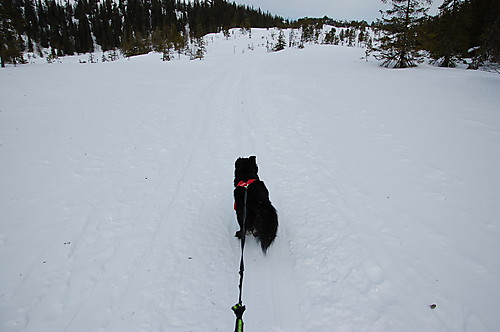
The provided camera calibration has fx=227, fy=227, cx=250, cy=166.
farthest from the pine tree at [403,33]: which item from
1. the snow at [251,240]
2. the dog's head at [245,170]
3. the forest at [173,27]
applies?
the dog's head at [245,170]

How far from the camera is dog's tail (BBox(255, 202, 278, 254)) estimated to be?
2.99 meters

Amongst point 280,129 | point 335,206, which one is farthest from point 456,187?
point 280,129

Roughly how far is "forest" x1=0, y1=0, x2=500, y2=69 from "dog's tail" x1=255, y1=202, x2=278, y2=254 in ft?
54.7

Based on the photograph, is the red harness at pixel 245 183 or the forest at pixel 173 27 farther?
the forest at pixel 173 27

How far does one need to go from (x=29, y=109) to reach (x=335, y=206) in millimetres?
11605

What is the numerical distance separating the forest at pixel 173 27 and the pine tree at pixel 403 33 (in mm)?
64

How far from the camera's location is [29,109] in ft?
29.1

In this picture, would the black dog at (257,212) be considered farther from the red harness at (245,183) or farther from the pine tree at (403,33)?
the pine tree at (403,33)

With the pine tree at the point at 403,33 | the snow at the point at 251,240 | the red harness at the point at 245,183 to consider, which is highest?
the pine tree at the point at 403,33

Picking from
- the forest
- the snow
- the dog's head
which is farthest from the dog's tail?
the forest

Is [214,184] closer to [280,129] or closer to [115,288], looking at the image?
[115,288]

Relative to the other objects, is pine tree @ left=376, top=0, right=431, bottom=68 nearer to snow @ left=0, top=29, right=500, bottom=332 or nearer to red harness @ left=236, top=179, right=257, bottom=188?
snow @ left=0, top=29, right=500, bottom=332

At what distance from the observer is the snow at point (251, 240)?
8.30 ft

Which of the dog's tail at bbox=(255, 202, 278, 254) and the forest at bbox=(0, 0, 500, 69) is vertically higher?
the forest at bbox=(0, 0, 500, 69)
